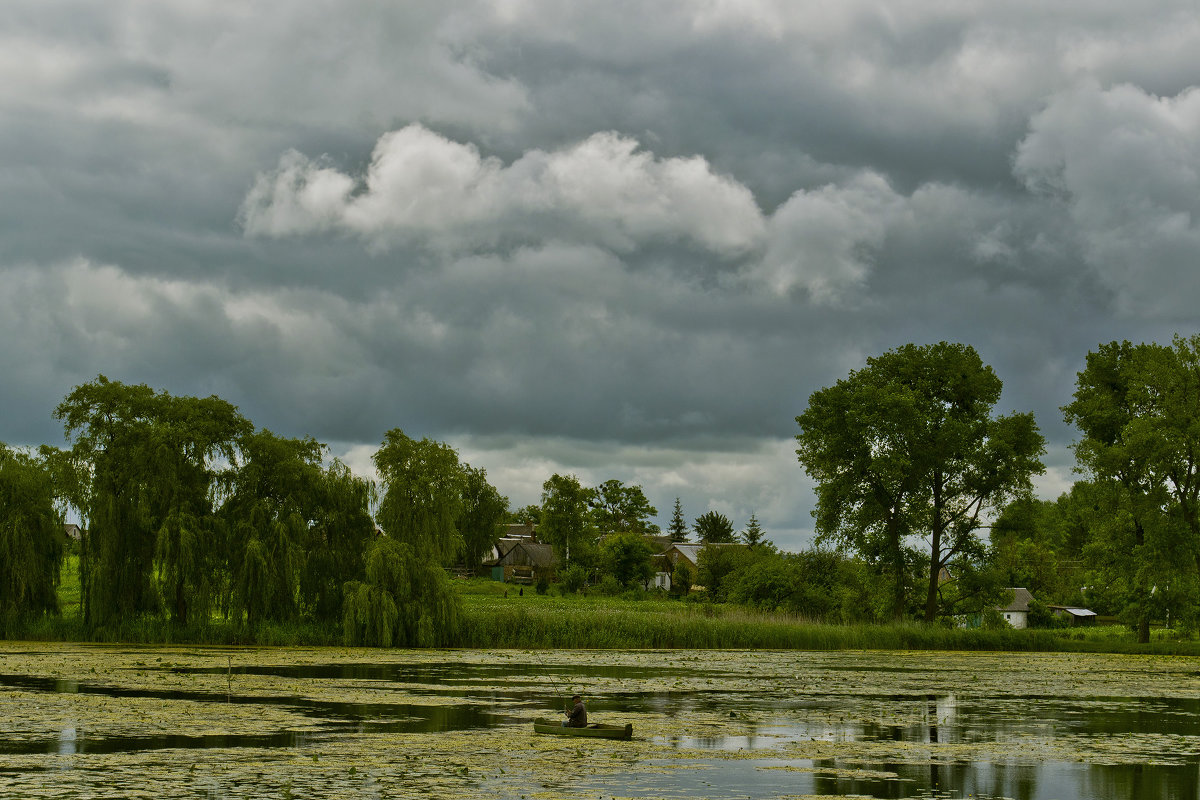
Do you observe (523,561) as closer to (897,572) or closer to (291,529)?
(897,572)

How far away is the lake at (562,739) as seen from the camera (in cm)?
1931

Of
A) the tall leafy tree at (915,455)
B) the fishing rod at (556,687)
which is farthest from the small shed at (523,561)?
the fishing rod at (556,687)

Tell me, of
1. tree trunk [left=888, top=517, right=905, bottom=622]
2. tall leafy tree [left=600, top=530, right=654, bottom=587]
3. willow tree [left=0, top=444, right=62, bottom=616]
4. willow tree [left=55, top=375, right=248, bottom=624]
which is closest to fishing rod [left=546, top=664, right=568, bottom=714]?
willow tree [left=55, top=375, right=248, bottom=624]

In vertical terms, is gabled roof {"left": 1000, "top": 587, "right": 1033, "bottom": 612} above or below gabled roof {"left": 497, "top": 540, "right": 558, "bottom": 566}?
below

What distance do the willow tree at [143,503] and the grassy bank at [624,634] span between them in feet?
4.69

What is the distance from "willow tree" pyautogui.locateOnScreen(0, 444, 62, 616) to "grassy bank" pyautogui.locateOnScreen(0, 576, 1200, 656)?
3.34 feet

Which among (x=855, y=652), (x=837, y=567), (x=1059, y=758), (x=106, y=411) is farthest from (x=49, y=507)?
(x=837, y=567)

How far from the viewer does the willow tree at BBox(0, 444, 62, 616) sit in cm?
5069

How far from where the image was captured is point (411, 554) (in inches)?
2057

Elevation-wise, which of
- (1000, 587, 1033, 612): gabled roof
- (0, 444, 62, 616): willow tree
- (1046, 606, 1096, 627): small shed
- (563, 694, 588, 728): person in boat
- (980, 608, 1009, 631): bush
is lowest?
(1046, 606, 1096, 627): small shed

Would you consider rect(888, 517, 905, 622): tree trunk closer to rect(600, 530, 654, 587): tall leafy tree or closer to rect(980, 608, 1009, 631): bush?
rect(980, 608, 1009, 631): bush

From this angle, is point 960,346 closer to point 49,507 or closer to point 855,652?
point 855,652

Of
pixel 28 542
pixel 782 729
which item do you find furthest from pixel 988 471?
pixel 28 542

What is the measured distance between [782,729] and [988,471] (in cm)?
4321
